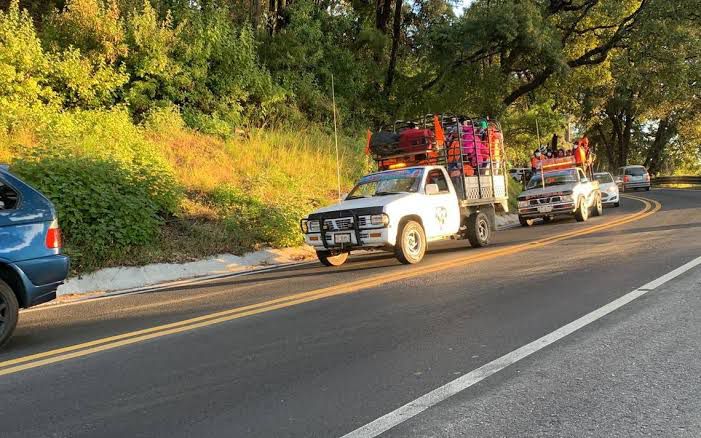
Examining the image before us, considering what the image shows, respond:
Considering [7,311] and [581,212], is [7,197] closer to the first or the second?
[7,311]

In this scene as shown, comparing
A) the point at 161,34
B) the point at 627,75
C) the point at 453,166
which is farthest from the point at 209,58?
the point at 627,75

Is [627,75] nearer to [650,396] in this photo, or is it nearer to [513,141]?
[513,141]

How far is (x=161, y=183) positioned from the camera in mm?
12070

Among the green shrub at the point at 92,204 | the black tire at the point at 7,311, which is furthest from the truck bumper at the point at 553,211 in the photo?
the black tire at the point at 7,311

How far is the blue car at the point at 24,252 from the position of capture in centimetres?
577

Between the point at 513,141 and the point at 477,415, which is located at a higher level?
the point at 513,141

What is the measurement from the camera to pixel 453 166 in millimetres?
12734

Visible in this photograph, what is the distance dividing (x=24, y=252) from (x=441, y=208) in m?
7.32

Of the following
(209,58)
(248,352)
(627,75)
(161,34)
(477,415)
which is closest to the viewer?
(477,415)

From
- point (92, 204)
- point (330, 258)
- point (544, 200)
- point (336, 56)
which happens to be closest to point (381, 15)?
point (336, 56)

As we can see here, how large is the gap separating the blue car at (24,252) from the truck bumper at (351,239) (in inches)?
184

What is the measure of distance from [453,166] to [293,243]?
13.2ft

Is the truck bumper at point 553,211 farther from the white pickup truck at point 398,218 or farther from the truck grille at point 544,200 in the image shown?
the white pickup truck at point 398,218

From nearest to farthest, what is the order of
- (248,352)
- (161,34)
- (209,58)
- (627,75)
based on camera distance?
(248,352) → (161,34) → (209,58) → (627,75)
